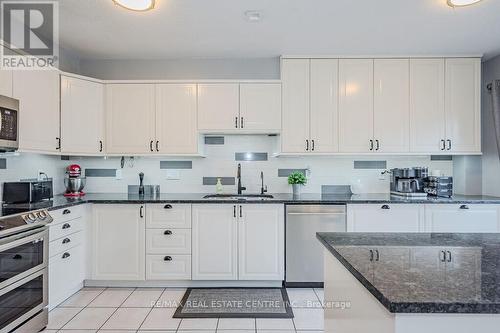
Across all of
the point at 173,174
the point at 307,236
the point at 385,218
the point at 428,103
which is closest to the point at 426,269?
the point at 307,236

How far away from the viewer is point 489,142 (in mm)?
3428

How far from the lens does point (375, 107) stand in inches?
133

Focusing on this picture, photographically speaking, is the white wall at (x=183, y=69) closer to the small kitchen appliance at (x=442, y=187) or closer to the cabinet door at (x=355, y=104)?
the cabinet door at (x=355, y=104)

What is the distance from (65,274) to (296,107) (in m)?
2.75

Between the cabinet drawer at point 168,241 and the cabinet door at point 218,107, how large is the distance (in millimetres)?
1137

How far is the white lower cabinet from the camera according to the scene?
3072 millimetres

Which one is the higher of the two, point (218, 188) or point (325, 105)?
point (325, 105)

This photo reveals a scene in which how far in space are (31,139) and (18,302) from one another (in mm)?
1361

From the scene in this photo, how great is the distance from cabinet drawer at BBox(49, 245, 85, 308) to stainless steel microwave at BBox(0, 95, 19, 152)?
3.14 feet

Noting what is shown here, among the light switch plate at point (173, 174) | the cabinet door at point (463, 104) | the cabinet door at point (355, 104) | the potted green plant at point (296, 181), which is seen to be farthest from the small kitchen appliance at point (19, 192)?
the cabinet door at point (463, 104)

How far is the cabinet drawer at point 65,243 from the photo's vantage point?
2.53 metres

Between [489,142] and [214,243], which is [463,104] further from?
[214,243]

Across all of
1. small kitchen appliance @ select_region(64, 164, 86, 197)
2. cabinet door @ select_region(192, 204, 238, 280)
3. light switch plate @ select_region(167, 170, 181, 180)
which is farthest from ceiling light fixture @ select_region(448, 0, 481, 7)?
small kitchen appliance @ select_region(64, 164, 86, 197)

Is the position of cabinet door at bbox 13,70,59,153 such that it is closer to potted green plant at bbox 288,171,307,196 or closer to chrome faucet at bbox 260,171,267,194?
chrome faucet at bbox 260,171,267,194
